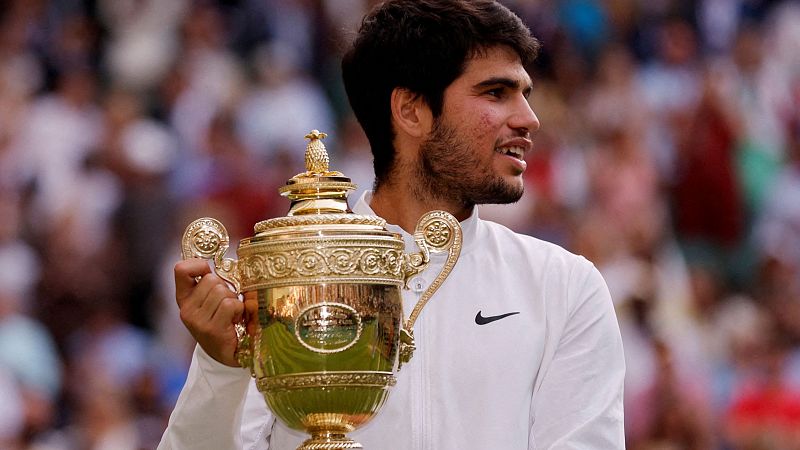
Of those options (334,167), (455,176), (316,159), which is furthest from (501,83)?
(334,167)

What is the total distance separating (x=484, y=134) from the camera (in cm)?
376

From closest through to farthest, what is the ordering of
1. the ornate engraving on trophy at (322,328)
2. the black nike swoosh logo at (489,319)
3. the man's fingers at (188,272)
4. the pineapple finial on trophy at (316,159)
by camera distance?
1. the ornate engraving on trophy at (322,328)
2. the man's fingers at (188,272)
3. the pineapple finial on trophy at (316,159)
4. the black nike swoosh logo at (489,319)

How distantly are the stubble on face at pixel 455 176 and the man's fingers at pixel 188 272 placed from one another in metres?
0.83

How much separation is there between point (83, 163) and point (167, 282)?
92 cm

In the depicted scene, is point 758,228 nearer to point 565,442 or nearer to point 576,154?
point 576,154

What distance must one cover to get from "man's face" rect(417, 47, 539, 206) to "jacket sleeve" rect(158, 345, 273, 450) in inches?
29.1

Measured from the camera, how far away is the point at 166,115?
9.60 metres

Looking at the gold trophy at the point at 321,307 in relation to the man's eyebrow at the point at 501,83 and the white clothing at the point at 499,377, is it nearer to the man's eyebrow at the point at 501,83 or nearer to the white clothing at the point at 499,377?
the white clothing at the point at 499,377

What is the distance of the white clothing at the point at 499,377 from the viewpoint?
11.5ft

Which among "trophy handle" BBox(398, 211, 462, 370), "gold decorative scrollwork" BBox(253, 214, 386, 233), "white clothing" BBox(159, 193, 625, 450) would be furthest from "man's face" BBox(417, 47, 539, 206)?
"gold decorative scrollwork" BBox(253, 214, 386, 233)

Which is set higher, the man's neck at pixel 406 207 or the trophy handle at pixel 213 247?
the man's neck at pixel 406 207

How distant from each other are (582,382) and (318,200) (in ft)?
2.50

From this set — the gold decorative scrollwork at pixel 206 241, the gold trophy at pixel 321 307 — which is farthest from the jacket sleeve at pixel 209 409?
the gold decorative scrollwork at pixel 206 241

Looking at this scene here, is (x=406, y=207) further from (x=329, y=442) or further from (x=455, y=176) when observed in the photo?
(x=329, y=442)
